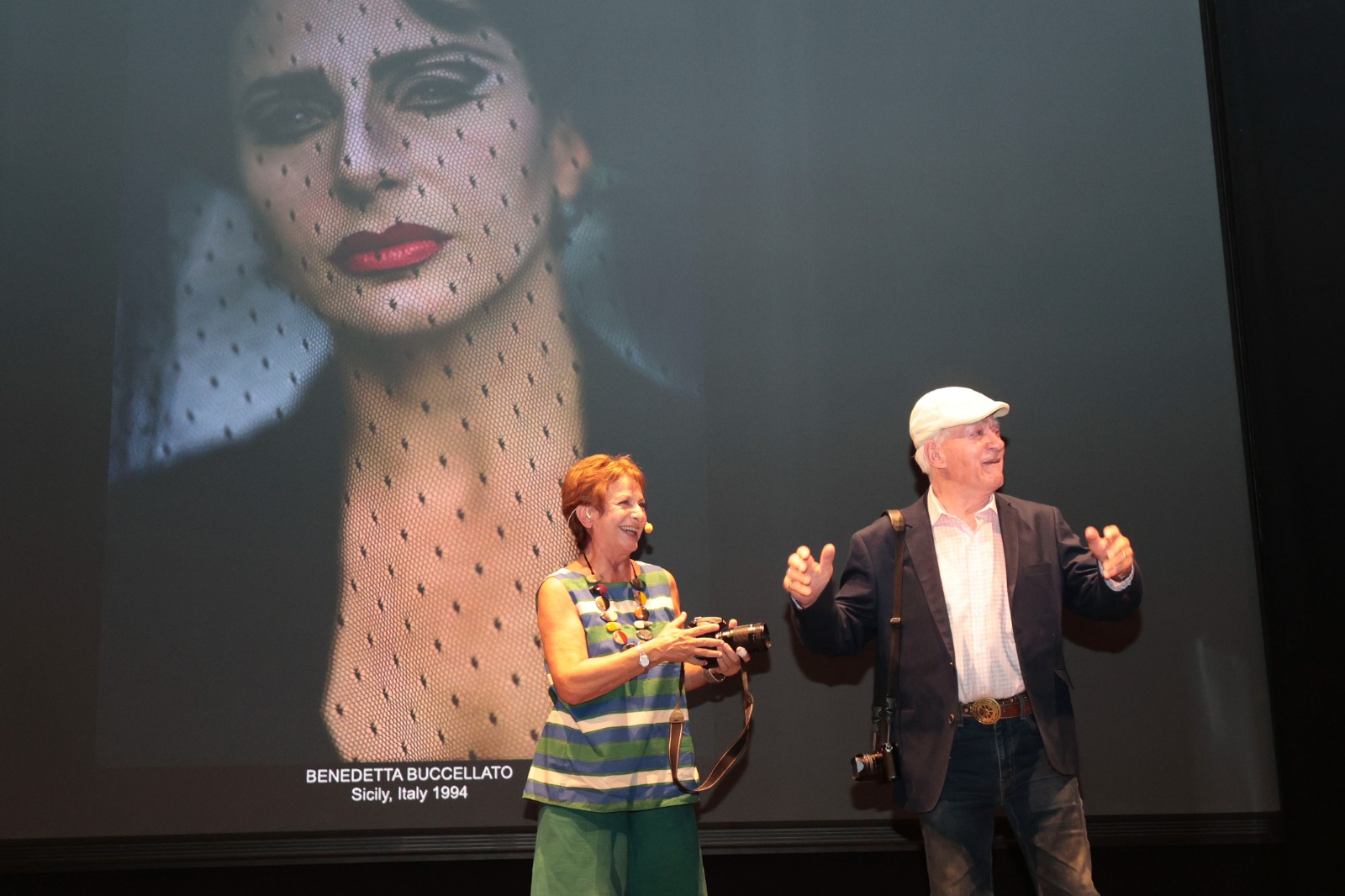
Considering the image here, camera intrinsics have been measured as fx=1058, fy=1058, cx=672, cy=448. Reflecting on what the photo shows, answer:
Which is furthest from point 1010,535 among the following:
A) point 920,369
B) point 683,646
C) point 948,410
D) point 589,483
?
point 920,369

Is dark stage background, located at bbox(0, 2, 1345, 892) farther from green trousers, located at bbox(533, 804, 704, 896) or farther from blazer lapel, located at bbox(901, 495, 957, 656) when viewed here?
green trousers, located at bbox(533, 804, 704, 896)

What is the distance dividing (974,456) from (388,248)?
223 centimetres

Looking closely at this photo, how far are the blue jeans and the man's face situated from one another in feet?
1.90

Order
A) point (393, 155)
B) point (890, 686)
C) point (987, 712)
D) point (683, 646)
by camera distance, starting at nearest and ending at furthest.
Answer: point (683, 646), point (987, 712), point (890, 686), point (393, 155)

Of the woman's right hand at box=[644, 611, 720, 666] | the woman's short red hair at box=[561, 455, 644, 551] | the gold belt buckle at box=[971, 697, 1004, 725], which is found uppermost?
the woman's short red hair at box=[561, 455, 644, 551]

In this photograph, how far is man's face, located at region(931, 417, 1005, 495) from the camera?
2648 mm

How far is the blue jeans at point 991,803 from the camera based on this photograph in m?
2.47

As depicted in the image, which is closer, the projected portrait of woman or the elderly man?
the elderly man

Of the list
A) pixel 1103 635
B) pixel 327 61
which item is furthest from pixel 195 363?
pixel 1103 635

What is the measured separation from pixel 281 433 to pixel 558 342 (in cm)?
101

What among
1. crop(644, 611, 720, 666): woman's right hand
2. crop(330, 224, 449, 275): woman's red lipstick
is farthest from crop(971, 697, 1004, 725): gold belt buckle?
crop(330, 224, 449, 275): woman's red lipstick

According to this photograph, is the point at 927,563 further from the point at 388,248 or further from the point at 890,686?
the point at 388,248

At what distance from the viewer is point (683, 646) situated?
236 centimetres

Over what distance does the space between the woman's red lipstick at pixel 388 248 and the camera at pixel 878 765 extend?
2.31 m
